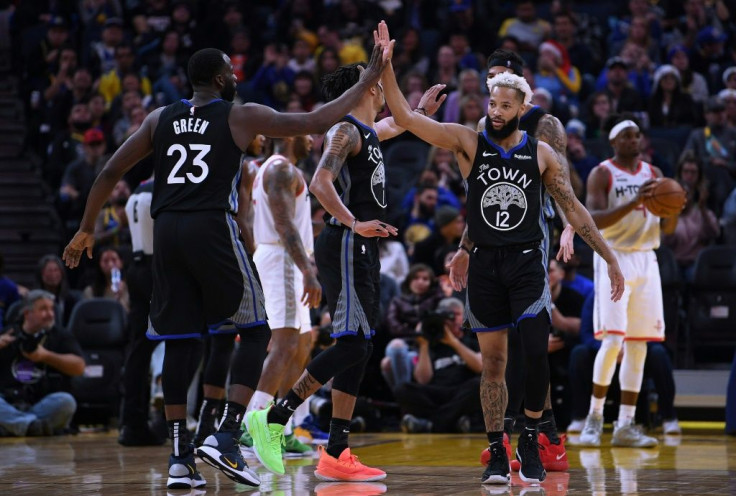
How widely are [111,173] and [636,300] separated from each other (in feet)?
15.5

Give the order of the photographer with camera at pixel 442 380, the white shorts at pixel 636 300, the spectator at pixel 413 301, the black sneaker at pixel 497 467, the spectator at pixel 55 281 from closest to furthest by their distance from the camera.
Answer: the black sneaker at pixel 497 467 < the white shorts at pixel 636 300 < the photographer with camera at pixel 442 380 < the spectator at pixel 413 301 < the spectator at pixel 55 281

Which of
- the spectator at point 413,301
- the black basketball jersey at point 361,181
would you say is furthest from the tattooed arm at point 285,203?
the spectator at point 413,301

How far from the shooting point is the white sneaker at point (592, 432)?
943 centimetres

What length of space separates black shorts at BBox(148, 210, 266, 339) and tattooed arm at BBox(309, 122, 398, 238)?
598 mm

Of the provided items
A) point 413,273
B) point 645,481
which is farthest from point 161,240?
point 413,273

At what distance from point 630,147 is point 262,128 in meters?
4.09

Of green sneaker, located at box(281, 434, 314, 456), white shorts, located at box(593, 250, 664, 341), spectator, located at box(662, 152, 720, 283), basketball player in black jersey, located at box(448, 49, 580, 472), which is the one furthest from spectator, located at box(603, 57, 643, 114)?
green sneaker, located at box(281, 434, 314, 456)

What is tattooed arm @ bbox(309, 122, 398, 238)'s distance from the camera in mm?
6848

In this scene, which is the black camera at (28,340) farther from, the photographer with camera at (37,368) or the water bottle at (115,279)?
the water bottle at (115,279)

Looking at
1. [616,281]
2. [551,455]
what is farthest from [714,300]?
[616,281]

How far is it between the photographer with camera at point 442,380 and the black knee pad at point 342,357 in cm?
403

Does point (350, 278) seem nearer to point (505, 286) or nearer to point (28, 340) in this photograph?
point (505, 286)

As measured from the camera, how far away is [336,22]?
1812 cm

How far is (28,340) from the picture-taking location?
1151cm
